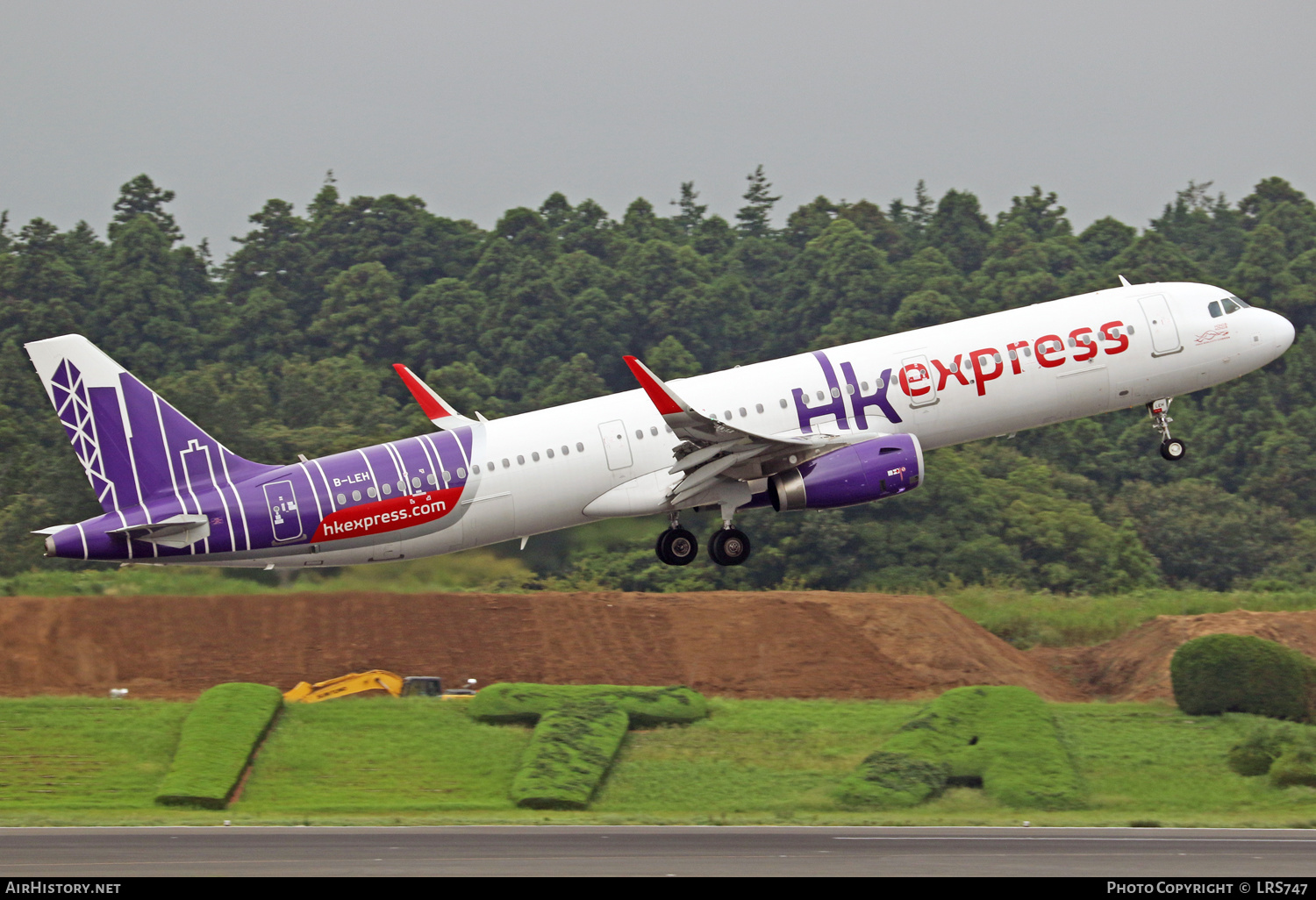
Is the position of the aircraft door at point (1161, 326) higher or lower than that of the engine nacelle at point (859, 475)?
higher

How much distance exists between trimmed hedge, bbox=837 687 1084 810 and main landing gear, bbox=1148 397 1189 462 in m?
8.36

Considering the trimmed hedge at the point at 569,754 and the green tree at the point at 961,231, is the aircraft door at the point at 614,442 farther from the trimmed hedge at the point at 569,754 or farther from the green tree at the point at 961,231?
the green tree at the point at 961,231

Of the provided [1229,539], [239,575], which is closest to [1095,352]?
[239,575]

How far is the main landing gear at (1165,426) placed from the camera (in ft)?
156

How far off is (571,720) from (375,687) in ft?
29.0

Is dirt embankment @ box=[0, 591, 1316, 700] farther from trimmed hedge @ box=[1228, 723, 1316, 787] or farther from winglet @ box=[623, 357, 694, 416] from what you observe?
winglet @ box=[623, 357, 694, 416]

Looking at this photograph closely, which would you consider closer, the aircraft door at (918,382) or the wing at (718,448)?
the wing at (718,448)

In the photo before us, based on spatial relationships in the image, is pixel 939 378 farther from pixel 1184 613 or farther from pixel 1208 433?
pixel 1208 433

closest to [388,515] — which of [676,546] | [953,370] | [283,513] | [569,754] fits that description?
[283,513]

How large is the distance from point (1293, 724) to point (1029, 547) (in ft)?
97.9

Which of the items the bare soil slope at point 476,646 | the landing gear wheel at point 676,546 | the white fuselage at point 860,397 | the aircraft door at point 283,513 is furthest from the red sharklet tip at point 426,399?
the bare soil slope at point 476,646

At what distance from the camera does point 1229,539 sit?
83250 millimetres

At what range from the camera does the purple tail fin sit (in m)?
41.6

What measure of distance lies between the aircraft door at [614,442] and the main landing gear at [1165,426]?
50.8ft
